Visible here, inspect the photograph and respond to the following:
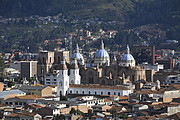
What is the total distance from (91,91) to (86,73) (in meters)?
9.52

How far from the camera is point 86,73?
99.9m

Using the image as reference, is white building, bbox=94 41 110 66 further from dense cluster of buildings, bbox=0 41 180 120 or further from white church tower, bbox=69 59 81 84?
white church tower, bbox=69 59 81 84

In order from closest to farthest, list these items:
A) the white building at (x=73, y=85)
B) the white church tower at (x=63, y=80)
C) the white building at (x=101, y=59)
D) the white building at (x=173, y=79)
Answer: the white building at (x=73, y=85), the white church tower at (x=63, y=80), the white building at (x=173, y=79), the white building at (x=101, y=59)

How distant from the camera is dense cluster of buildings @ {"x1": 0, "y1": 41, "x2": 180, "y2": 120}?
72.8 meters

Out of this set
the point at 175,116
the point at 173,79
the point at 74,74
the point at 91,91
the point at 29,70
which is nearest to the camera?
the point at 175,116

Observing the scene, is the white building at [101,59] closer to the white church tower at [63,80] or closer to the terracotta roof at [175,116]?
the white church tower at [63,80]

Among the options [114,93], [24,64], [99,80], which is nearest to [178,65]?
[24,64]

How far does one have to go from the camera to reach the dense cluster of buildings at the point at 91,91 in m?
72.8

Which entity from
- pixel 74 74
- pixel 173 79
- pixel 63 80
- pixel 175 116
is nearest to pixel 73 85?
pixel 63 80

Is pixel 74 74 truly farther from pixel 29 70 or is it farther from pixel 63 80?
pixel 29 70

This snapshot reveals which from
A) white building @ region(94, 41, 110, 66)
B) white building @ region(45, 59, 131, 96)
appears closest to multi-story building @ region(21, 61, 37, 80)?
white building @ region(94, 41, 110, 66)

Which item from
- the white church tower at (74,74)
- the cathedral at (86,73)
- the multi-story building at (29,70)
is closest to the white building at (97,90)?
the cathedral at (86,73)

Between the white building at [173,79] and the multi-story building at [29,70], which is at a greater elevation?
the multi-story building at [29,70]

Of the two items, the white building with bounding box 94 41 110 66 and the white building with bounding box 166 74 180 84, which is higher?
the white building with bounding box 94 41 110 66
